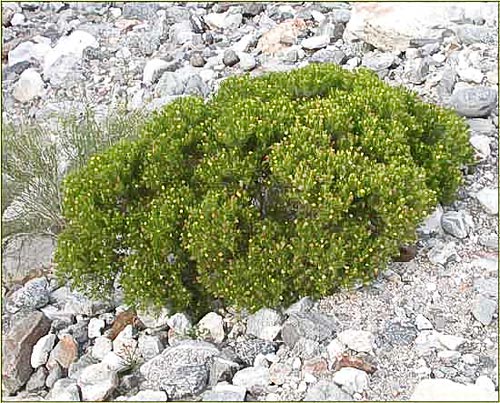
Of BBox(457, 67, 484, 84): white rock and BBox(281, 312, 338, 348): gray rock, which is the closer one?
BBox(281, 312, 338, 348): gray rock

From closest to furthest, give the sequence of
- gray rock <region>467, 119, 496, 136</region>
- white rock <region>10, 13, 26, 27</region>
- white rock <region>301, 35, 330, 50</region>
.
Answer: gray rock <region>467, 119, 496, 136</region>
white rock <region>301, 35, 330, 50</region>
white rock <region>10, 13, 26, 27</region>

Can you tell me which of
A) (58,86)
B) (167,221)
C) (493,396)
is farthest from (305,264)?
(58,86)

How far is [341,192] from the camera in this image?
4750 millimetres

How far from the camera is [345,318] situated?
16.7 ft

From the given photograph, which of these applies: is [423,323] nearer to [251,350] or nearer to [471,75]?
[251,350]

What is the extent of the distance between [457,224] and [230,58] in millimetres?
3226

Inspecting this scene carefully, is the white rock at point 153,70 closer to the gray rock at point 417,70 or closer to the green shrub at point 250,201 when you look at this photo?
the gray rock at point 417,70

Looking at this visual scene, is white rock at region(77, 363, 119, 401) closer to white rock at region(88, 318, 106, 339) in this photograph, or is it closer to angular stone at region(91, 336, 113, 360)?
angular stone at region(91, 336, 113, 360)

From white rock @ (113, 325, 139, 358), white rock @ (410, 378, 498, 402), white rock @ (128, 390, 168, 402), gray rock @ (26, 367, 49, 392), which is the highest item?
white rock @ (410, 378, 498, 402)

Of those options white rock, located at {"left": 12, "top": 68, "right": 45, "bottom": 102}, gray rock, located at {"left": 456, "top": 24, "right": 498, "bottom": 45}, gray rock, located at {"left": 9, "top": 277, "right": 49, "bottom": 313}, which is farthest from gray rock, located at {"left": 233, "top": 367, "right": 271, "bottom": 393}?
white rock, located at {"left": 12, "top": 68, "right": 45, "bottom": 102}

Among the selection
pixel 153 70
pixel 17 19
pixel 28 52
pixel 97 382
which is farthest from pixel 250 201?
pixel 17 19

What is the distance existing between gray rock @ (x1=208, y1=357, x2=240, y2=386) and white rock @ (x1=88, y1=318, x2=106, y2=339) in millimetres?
953

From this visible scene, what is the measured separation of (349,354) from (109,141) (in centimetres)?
258

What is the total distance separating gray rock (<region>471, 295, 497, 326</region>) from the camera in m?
4.97
